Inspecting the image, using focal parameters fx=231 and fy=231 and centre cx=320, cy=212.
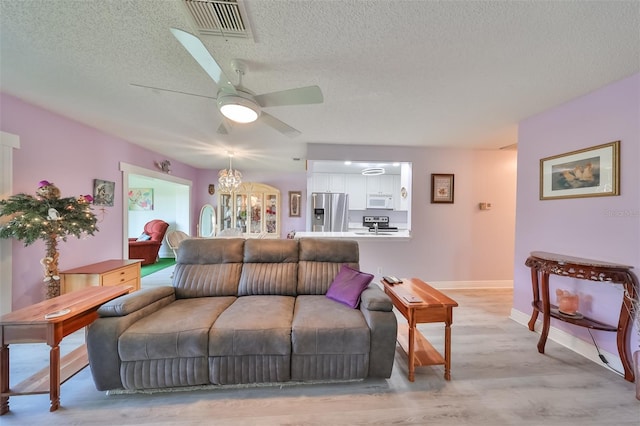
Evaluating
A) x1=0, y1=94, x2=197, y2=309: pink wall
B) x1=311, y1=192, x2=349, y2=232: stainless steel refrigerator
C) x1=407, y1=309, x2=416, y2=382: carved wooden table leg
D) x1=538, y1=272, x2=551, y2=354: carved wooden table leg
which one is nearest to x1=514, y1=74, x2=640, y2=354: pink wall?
x1=538, y1=272, x2=551, y2=354: carved wooden table leg

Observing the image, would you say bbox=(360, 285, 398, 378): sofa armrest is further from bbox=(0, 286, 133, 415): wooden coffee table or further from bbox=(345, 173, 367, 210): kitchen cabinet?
bbox=(345, 173, 367, 210): kitchen cabinet

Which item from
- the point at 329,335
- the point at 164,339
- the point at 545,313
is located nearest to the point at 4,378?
the point at 164,339

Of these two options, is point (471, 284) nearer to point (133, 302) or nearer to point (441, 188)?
point (441, 188)

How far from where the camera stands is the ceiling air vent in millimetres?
1204

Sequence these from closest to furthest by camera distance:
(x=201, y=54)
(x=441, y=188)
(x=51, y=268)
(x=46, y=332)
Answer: (x=201, y=54) < (x=46, y=332) < (x=51, y=268) < (x=441, y=188)

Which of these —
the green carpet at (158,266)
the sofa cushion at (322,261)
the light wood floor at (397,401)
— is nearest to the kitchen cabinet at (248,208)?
the green carpet at (158,266)

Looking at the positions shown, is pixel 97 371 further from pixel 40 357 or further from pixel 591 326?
pixel 591 326

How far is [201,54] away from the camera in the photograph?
3.96 feet

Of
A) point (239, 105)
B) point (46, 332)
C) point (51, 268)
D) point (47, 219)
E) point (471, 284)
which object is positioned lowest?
point (471, 284)

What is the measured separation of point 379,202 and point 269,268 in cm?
416

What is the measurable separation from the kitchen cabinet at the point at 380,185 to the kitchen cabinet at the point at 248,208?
2416 millimetres

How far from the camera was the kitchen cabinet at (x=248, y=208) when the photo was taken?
5.95 meters

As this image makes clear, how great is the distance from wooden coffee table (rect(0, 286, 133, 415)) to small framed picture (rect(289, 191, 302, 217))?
185 inches

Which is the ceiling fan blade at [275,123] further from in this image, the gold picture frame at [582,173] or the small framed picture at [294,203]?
the small framed picture at [294,203]
